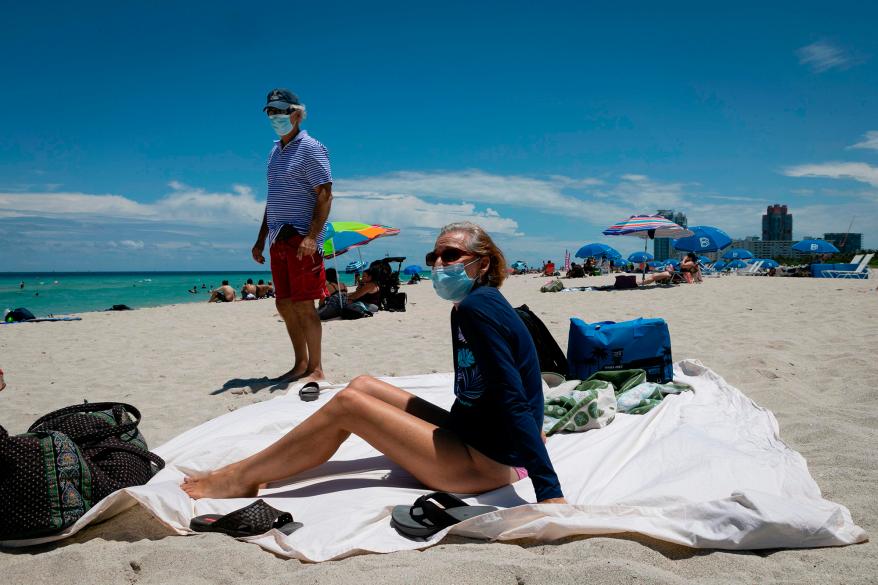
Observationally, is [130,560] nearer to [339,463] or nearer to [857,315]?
[339,463]

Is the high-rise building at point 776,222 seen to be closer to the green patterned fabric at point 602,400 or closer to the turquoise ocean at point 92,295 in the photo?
the turquoise ocean at point 92,295

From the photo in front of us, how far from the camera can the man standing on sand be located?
14.9 ft

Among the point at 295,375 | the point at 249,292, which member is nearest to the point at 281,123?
the point at 295,375

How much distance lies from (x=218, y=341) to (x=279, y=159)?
12.4ft

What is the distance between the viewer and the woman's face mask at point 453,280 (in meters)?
2.35

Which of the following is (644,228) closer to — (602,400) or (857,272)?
(857,272)

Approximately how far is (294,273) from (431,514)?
9.71 ft

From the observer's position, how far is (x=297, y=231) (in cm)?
462

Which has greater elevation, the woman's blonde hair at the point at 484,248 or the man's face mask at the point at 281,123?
the man's face mask at the point at 281,123

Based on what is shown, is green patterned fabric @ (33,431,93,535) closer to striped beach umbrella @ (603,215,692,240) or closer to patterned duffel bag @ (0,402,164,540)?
patterned duffel bag @ (0,402,164,540)

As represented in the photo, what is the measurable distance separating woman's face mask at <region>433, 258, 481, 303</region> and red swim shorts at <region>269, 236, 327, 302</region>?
94.6 inches

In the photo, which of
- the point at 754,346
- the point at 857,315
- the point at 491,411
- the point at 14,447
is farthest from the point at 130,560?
the point at 857,315

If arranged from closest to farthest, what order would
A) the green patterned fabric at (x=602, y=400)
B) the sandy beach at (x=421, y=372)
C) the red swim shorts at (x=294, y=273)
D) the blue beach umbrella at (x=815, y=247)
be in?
the sandy beach at (x=421, y=372), the green patterned fabric at (x=602, y=400), the red swim shorts at (x=294, y=273), the blue beach umbrella at (x=815, y=247)

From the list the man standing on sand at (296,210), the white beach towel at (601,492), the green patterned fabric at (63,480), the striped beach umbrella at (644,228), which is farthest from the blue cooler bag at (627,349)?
the striped beach umbrella at (644,228)
